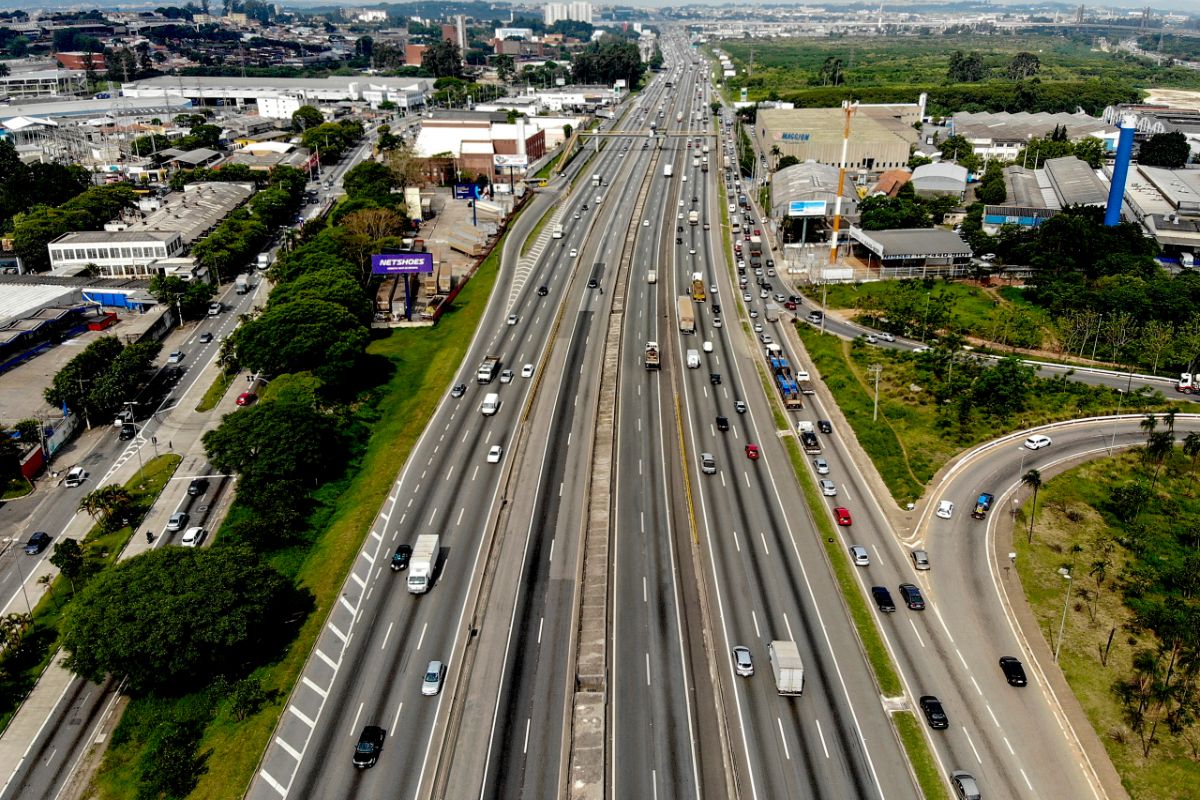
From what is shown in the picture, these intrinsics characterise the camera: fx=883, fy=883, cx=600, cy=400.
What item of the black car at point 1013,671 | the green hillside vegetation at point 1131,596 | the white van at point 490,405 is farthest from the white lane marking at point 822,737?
the white van at point 490,405

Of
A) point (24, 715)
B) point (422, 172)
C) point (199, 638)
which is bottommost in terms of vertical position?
point (24, 715)

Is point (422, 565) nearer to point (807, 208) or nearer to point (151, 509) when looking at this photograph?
point (151, 509)

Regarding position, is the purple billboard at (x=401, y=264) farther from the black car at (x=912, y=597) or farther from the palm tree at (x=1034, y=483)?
the palm tree at (x=1034, y=483)

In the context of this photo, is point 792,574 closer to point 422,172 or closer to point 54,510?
point 54,510

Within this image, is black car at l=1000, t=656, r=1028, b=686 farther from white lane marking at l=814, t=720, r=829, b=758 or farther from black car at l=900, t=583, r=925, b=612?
white lane marking at l=814, t=720, r=829, b=758

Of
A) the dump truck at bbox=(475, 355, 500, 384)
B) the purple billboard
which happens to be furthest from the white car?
the purple billboard

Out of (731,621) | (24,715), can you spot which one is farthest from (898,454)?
(24,715)
